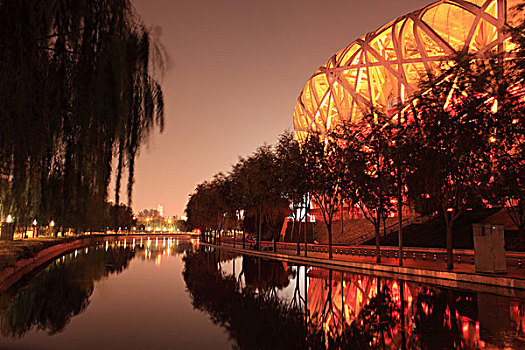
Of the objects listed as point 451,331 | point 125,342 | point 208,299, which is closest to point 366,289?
point 208,299

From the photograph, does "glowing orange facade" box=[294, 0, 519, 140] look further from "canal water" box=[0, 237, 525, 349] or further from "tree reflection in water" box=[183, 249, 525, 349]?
"canal water" box=[0, 237, 525, 349]

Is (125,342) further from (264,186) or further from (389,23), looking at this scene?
(389,23)

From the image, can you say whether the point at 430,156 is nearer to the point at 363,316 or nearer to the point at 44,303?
the point at 363,316

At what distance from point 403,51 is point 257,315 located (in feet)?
169

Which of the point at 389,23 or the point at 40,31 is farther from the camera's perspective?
the point at 389,23

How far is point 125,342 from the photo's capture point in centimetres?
879

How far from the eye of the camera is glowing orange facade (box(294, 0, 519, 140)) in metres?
48.0

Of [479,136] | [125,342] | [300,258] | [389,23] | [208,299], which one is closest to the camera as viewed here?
[125,342]

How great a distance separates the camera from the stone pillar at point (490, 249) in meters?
19.0

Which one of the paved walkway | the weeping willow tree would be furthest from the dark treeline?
the weeping willow tree

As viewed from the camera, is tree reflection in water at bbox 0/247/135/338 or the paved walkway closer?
tree reflection in water at bbox 0/247/135/338

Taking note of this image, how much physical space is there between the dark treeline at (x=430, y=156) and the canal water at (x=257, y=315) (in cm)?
609

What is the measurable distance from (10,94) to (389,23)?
6279cm

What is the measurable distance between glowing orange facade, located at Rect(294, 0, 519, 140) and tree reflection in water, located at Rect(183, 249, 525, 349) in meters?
27.9
